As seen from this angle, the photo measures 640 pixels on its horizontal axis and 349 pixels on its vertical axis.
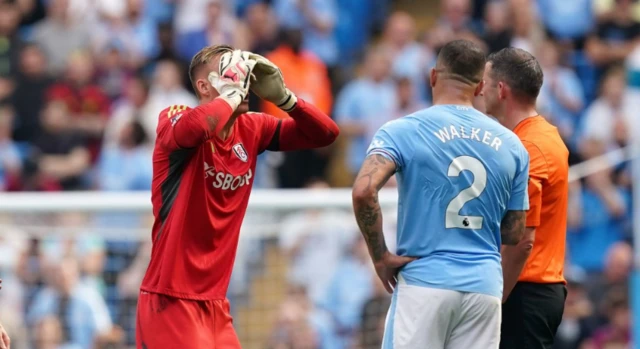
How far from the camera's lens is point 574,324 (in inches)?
445

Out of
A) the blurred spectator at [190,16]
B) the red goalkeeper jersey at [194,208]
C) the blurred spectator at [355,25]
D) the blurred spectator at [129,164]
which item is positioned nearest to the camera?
the red goalkeeper jersey at [194,208]

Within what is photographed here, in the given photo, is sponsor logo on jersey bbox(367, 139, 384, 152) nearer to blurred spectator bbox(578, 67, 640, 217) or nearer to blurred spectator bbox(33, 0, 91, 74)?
blurred spectator bbox(578, 67, 640, 217)

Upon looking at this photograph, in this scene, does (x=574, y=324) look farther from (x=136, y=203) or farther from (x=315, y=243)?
(x=136, y=203)

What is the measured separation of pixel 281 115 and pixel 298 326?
3.39 metres

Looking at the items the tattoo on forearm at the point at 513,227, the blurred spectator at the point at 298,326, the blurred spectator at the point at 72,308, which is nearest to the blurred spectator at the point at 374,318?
the blurred spectator at the point at 298,326

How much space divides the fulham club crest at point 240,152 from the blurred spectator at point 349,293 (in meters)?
4.45

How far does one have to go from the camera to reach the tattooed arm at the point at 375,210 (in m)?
5.82

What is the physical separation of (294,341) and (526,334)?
431 centimetres

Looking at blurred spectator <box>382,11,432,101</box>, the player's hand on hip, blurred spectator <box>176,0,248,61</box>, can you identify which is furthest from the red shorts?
blurred spectator <box>176,0,248,61</box>

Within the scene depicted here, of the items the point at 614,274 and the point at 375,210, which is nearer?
the point at 375,210

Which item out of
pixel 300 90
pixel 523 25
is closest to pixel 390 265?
pixel 300 90

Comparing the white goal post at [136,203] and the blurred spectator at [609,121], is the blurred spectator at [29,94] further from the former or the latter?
the blurred spectator at [609,121]

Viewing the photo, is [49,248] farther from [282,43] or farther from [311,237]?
[282,43]

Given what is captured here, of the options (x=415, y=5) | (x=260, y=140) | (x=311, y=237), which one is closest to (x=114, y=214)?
(x=311, y=237)
